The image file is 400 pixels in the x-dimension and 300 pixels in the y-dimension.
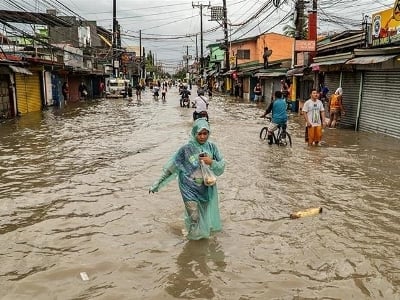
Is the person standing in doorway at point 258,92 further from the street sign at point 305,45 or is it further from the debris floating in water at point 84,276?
the debris floating in water at point 84,276

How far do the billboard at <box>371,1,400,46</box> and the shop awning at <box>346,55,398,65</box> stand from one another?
0.55m

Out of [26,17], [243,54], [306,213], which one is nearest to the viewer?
[306,213]

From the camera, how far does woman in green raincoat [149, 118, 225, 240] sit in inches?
211

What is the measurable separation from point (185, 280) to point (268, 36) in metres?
53.3

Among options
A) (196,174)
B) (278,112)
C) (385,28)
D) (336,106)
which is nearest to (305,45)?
(336,106)

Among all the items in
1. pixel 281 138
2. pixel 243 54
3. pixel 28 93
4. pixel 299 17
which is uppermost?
pixel 299 17

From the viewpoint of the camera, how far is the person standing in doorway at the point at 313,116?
12.2 meters

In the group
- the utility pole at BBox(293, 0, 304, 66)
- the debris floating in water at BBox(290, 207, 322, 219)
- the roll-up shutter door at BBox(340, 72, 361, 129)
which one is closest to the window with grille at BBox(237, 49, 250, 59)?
the utility pole at BBox(293, 0, 304, 66)

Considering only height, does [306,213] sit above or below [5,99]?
below

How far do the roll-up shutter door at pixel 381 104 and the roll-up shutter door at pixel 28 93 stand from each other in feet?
59.4

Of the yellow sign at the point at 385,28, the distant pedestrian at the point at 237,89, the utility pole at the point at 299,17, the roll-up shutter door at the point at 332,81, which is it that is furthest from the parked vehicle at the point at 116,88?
the yellow sign at the point at 385,28

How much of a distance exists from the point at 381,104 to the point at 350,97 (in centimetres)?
269

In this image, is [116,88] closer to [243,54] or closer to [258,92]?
[258,92]

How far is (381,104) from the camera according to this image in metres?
15.6
